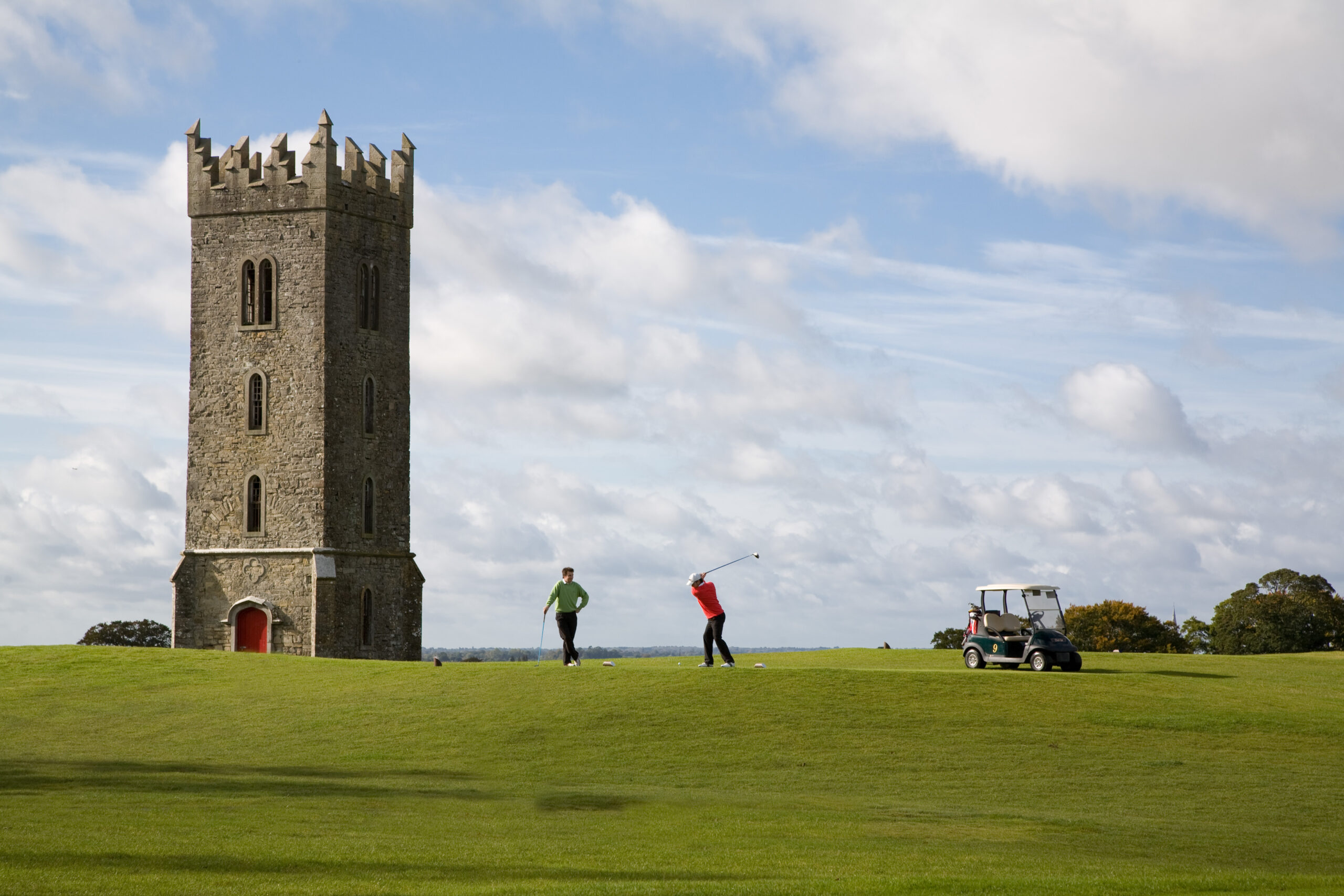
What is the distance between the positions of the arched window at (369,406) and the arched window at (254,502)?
12.7 feet

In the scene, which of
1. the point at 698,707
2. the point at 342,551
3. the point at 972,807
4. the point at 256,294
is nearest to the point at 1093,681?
the point at 698,707

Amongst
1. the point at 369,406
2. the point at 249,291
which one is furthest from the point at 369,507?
the point at 249,291

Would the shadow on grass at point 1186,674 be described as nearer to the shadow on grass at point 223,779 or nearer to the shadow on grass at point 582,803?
the shadow on grass at point 582,803

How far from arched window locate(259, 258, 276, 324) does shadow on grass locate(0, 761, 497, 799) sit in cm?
2743

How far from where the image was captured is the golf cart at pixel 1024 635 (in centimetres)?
2892

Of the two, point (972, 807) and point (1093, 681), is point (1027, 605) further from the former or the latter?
point (972, 807)

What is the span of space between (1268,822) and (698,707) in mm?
9792

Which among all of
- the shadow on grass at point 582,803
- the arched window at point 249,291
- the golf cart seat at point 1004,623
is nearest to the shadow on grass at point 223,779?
the shadow on grass at point 582,803

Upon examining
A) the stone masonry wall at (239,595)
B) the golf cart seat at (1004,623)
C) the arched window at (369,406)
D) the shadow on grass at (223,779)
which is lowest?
the shadow on grass at (223,779)

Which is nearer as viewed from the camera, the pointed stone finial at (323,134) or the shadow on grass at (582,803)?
the shadow on grass at (582,803)

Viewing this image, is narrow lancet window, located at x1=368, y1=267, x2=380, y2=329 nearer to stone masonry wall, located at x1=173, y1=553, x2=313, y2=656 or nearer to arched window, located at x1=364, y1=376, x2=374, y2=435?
arched window, located at x1=364, y1=376, x2=374, y2=435

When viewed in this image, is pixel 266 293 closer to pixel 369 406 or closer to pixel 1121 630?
pixel 369 406

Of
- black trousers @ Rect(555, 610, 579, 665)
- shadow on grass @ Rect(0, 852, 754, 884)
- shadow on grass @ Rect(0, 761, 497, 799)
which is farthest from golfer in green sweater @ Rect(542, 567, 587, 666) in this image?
shadow on grass @ Rect(0, 852, 754, 884)

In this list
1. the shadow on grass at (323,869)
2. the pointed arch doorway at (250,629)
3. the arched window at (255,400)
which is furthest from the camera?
the arched window at (255,400)
